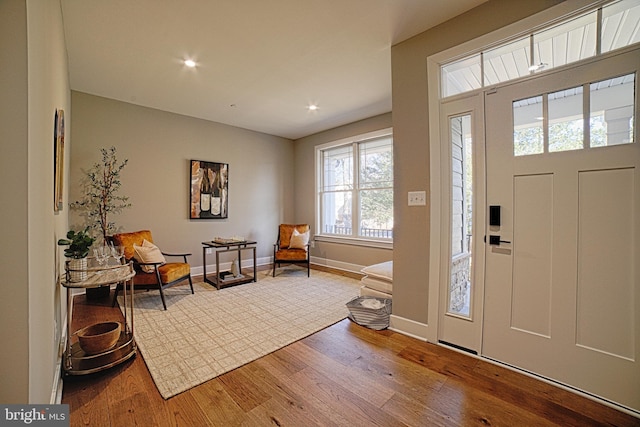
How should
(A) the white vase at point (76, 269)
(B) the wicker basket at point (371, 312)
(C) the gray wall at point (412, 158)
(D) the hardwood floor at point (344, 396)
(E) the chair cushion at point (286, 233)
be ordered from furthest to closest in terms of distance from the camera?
(E) the chair cushion at point (286, 233)
(B) the wicker basket at point (371, 312)
(C) the gray wall at point (412, 158)
(A) the white vase at point (76, 269)
(D) the hardwood floor at point (344, 396)

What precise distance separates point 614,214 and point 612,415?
1.14 meters

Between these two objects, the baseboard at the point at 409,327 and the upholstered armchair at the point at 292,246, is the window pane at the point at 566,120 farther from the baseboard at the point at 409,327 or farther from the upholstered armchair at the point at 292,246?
the upholstered armchair at the point at 292,246

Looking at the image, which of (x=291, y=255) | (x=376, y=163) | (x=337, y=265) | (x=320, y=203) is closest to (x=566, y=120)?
(x=376, y=163)

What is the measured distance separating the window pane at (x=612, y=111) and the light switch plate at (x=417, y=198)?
1073 mm

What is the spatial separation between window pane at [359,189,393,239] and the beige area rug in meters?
0.99

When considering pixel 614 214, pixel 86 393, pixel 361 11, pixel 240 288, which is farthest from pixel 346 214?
pixel 86 393

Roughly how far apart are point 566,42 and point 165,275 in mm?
4207

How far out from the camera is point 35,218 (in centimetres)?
111

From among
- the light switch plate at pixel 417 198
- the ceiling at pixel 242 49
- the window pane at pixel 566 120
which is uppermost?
the ceiling at pixel 242 49

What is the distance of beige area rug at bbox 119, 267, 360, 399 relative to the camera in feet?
6.44

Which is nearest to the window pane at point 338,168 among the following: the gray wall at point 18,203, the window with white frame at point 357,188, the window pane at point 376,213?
the window with white frame at point 357,188

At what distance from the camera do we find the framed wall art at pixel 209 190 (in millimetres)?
4590

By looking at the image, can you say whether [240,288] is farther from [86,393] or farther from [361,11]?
[361,11]

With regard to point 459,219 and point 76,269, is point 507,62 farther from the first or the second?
point 76,269
